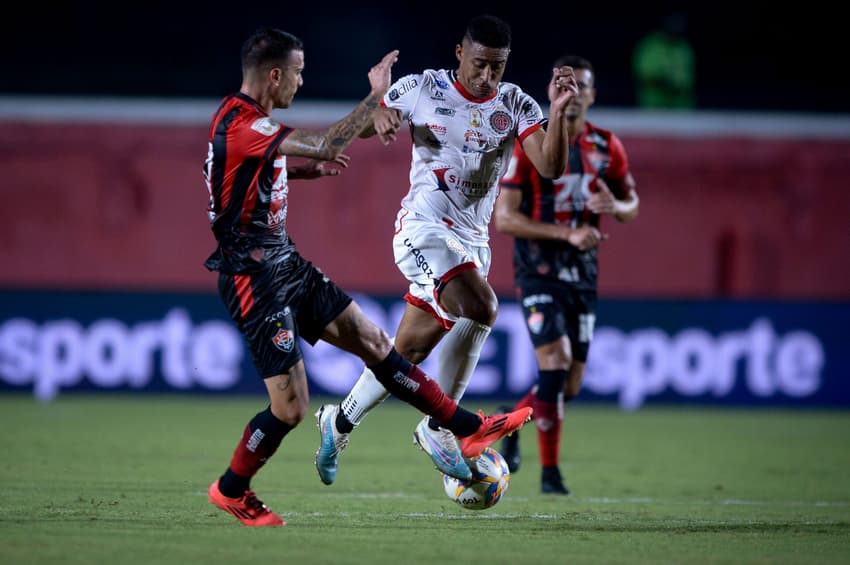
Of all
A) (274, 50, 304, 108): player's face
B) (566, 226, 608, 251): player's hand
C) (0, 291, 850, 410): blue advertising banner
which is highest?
(274, 50, 304, 108): player's face

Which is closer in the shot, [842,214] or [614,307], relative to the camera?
[614,307]

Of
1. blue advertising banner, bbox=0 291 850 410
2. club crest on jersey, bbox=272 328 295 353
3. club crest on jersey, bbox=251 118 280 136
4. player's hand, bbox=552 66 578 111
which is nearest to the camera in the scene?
club crest on jersey, bbox=251 118 280 136

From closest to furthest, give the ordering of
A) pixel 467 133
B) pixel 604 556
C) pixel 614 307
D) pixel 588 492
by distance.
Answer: pixel 604 556 < pixel 467 133 < pixel 588 492 < pixel 614 307

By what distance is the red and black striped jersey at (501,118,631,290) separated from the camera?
8.27 meters

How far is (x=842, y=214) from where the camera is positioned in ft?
58.2

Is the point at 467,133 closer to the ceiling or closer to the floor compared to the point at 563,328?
closer to the ceiling

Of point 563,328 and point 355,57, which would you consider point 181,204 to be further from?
point 563,328

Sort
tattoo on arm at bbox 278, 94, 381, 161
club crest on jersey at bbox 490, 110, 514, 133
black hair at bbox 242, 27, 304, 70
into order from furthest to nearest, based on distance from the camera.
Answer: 1. club crest on jersey at bbox 490, 110, 514, 133
2. black hair at bbox 242, 27, 304, 70
3. tattoo on arm at bbox 278, 94, 381, 161

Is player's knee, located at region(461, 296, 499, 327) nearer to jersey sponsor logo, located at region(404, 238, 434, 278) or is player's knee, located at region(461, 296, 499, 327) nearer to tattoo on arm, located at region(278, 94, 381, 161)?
jersey sponsor logo, located at region(404, 238, 434, 278)

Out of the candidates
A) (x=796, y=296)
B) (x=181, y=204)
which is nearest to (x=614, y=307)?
(x=796, y=296)

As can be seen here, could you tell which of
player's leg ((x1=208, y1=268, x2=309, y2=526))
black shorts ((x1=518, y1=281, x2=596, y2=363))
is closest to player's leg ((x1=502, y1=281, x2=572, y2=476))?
black shorts ((x1=518, y1=281, x2=596, y2=363))

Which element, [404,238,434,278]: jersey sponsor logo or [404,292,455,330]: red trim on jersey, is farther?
[404,292,455,330]: red trim on jersey

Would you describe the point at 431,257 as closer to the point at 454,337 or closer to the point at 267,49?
the point at 454,337

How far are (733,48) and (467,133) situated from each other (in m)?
13.5
